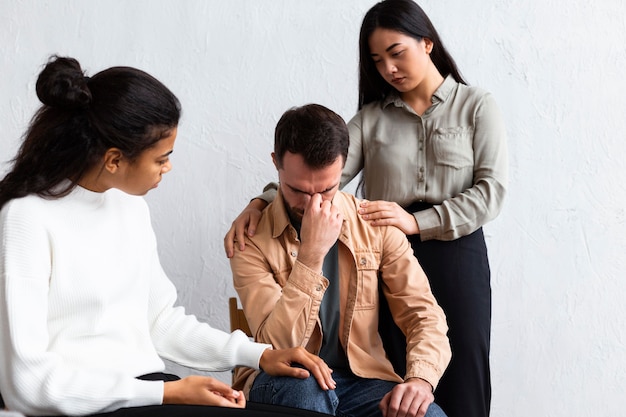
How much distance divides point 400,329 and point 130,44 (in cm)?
108

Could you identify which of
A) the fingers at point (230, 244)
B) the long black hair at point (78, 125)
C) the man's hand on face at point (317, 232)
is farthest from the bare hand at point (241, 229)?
the long black hair at point (78, 125)

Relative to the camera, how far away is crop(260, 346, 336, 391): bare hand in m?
1.49

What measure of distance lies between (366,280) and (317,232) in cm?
16

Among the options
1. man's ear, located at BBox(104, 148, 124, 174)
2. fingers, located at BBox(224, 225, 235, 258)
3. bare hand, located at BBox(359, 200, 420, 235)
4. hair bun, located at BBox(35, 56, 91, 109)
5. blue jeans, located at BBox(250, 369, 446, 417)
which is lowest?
blue jeans, located at BBox(250, 369, 446, 417)

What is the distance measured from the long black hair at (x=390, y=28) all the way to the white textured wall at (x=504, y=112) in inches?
13.3

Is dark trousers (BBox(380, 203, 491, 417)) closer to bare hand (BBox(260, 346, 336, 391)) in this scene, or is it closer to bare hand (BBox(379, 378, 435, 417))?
bare hand (BBox(379, 378, 435, 417))

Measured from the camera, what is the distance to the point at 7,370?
1185mm

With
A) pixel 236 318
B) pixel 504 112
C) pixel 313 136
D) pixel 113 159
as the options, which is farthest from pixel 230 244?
pixel 504 112

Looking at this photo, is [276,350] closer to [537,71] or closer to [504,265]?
[504,265]

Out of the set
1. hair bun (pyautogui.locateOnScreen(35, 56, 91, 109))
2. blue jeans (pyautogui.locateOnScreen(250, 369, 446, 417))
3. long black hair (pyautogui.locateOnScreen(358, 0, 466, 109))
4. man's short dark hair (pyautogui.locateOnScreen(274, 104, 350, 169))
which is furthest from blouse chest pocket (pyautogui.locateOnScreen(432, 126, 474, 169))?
hair bun (pyautogui.locateOnScreen(35, 56, 91, 109))

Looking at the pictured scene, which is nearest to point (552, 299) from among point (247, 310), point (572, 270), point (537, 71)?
point (572, 270)

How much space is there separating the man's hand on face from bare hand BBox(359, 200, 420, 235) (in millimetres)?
124

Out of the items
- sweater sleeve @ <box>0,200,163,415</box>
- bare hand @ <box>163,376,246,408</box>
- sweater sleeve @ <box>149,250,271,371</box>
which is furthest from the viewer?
sweater sleeve @ <box>149,250,271,371</box>

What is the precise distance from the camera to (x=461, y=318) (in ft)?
6.18
